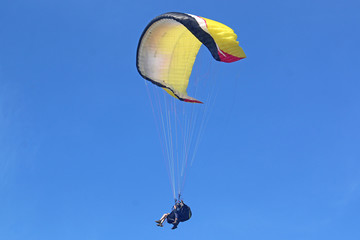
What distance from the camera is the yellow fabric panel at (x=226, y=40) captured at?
20859 mm

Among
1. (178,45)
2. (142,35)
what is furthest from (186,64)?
(142,35)

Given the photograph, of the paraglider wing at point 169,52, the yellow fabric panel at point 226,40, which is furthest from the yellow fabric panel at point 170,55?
the yellow fabric panel at point 226,40

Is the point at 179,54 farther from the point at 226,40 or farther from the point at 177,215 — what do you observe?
the point at 177,215

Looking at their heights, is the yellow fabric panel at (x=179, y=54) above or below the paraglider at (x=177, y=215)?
above

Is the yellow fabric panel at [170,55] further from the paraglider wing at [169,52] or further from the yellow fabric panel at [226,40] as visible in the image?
the yellow fabric panel at [226,40]

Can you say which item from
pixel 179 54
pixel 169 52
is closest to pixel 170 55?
pixel 169 52

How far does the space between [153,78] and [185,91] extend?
1.87 metres

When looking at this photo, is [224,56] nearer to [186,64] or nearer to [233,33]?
[233,33]

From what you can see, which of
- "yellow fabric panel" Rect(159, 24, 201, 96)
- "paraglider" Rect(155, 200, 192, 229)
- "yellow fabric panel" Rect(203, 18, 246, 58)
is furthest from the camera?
"yellow fabric panel" Rect(159, 24, 201, 96)

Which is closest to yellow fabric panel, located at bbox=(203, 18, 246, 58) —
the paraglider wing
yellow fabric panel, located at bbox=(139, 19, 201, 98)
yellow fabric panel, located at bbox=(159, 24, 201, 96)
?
the paraglider wing

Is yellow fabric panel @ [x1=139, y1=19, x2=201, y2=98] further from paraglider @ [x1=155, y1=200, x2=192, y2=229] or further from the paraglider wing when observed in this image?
paraglider @ [x1=155, y1=200, x2=192, y2=229]

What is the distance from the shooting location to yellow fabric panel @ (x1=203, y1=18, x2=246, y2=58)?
68.4 ft

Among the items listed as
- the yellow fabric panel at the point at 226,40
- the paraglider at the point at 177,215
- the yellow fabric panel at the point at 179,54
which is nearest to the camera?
the yellow fabric panel at the point at 226,40

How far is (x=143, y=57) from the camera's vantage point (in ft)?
80.1
